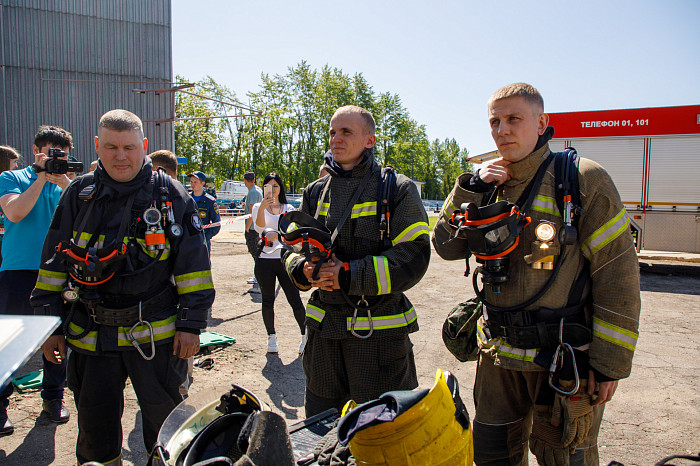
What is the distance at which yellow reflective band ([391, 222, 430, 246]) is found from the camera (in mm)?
2486

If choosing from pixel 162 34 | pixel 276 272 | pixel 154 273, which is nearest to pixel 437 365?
pixel 276 272

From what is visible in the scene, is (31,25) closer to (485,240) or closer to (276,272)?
(276,272)

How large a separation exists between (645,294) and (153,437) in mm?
8748

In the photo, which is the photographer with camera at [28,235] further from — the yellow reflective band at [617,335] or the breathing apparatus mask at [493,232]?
the yellow reflective band at [617,335]

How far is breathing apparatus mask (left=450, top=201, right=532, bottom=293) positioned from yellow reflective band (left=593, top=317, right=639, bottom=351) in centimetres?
47

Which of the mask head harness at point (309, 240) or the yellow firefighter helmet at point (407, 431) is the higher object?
the mask head harness at point (309, 240)

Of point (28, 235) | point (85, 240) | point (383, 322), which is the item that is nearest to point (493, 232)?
point (383, 322)

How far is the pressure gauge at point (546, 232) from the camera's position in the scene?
80.8 inches

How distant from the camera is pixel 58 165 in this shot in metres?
3.57

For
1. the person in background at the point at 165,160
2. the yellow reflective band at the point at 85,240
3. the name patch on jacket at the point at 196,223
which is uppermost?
the person in background at the point at 165,160

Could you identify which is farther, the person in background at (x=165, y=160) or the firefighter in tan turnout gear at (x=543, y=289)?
the person in background at (x=165, y=160)

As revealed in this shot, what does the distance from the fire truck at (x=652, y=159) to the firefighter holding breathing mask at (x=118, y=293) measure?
10.3m

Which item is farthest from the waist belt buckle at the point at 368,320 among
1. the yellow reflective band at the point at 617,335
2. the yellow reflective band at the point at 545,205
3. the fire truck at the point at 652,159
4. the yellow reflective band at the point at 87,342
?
the fire truck at the point at 652,159

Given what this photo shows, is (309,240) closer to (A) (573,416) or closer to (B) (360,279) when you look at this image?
(B) (360,279)
